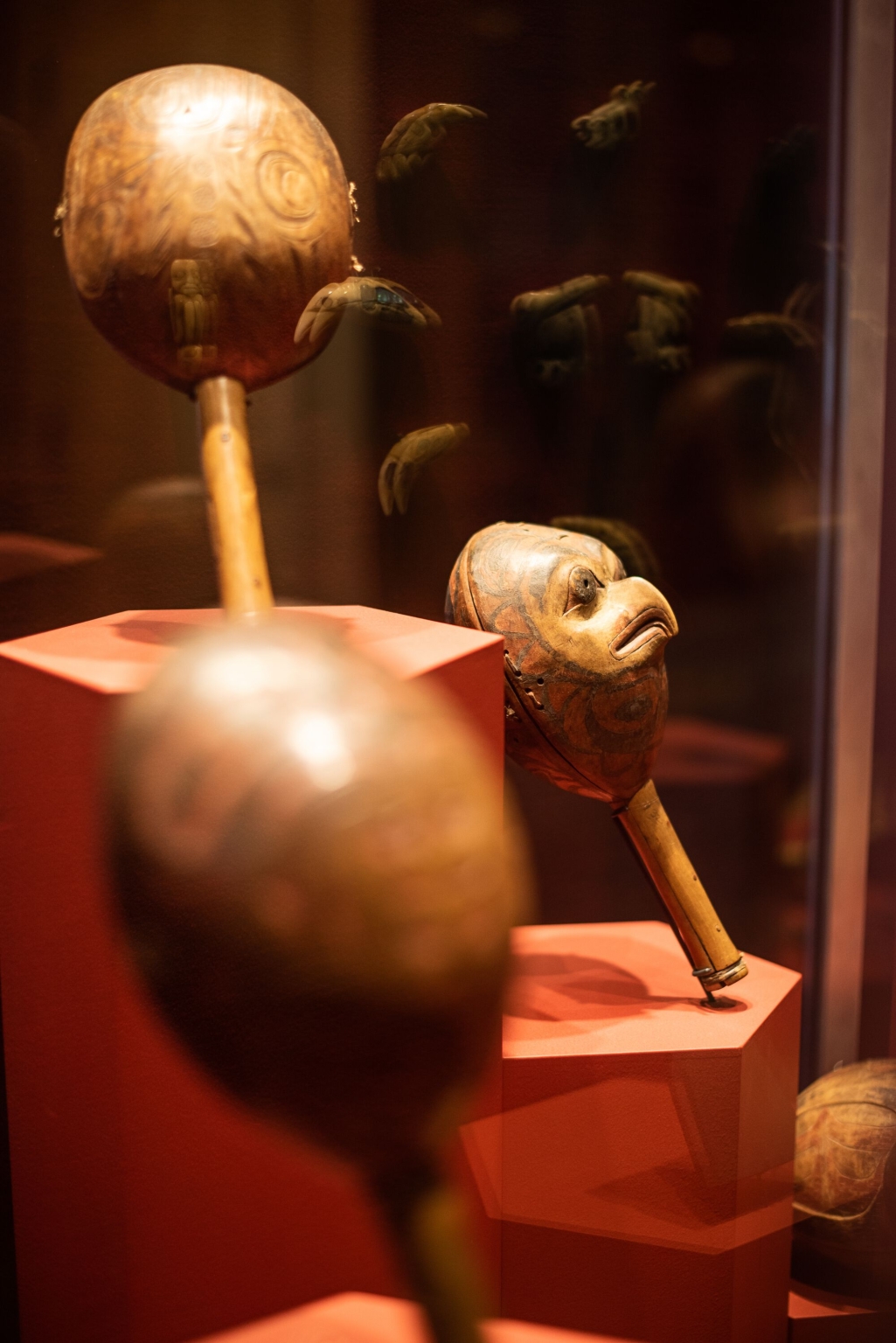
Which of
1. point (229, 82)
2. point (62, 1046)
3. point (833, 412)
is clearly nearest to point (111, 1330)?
point (62, 1046)

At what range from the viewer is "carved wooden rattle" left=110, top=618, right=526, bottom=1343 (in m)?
0.47

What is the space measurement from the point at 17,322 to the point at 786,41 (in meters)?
1.00

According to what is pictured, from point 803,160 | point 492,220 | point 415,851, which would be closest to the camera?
point 415,851

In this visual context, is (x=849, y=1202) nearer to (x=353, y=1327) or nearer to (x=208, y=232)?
(x=353, y=1327)

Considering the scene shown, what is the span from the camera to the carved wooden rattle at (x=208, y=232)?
90cm

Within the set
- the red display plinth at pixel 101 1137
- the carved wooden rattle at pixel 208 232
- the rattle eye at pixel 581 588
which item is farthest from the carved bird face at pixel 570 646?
the carved wooden rattle at pixel 208 232

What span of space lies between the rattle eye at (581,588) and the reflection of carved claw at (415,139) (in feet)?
1.62

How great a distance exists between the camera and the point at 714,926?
50.1 inches

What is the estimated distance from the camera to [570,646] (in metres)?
1.12

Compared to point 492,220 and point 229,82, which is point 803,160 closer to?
point 492,220

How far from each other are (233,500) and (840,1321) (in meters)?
1.11

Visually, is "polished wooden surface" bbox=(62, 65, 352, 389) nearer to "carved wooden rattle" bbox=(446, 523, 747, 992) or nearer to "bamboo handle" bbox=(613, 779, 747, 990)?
"carved wooden rattle" bbox=(446, 523, 747, 992)

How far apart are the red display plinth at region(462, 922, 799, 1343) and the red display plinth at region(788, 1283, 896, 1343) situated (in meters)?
0.13

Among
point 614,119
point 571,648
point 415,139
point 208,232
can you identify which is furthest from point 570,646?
point 614,119
